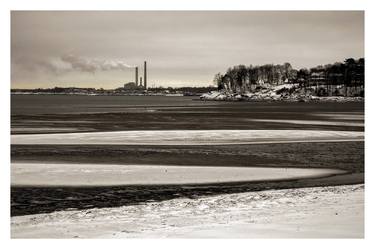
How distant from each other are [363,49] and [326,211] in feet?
10.5

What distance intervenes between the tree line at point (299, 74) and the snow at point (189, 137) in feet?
6.59

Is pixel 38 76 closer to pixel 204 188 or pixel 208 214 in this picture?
pixel 204 188

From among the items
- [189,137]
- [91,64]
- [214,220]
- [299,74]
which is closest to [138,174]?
[91,64]

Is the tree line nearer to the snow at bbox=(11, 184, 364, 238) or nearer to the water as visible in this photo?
the water

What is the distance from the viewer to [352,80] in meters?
9.36

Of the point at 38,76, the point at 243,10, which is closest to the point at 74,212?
the point at 38,76

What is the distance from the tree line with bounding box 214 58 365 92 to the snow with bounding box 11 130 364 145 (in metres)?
2.01

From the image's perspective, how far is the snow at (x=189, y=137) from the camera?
12938 millimetres

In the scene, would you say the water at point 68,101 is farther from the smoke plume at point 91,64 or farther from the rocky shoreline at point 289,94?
the smoke plume at point 91,64

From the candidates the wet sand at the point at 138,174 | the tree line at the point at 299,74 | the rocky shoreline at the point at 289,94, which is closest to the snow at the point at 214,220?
the wet sand at the point at 138,174

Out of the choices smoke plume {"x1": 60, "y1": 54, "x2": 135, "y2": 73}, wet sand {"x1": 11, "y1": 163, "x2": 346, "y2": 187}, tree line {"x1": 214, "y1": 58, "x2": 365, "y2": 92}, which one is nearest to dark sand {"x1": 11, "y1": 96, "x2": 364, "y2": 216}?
wet sand {"x1": 11, "y1": 163, "x2": 346, "y2": 187}

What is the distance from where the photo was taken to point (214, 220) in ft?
21.5

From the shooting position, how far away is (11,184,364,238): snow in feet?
20.5

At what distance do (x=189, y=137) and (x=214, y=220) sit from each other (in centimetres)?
719
